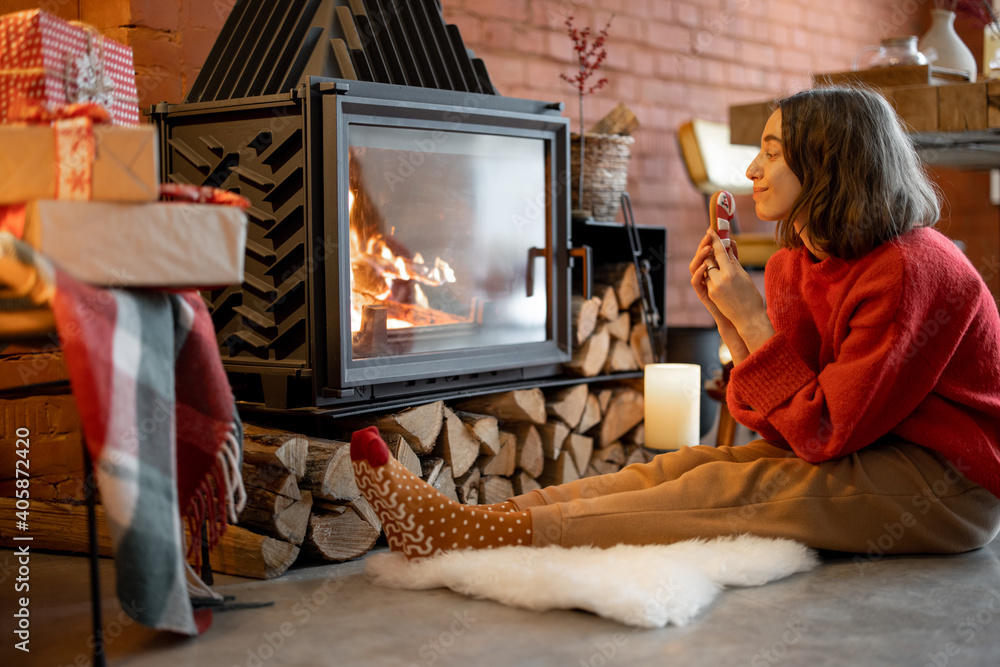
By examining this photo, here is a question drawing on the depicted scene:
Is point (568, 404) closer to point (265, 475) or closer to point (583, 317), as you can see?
point (583, 317)

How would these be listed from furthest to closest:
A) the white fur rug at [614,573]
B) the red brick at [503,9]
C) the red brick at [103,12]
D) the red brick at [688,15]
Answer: the red brick at [688,15] → the red brick at [503,9] → the red brick at [103,12] → the white fur rug at [614,573]

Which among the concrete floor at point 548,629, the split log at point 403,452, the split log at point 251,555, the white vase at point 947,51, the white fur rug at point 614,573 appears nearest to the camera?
the concrete floor at point 548,629

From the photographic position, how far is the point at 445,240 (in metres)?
2.09

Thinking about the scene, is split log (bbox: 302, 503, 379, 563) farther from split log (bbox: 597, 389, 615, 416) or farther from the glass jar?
the glass jar

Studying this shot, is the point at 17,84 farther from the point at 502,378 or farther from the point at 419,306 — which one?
the point at 502,378

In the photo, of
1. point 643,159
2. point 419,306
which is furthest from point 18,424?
point 643,159

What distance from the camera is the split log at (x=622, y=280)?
2535 millimetres

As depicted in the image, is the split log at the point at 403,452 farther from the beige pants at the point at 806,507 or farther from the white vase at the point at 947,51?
the white vase at the point at 947,51

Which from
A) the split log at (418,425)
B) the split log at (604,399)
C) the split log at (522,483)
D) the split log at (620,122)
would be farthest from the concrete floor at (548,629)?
the split log at (620,122)

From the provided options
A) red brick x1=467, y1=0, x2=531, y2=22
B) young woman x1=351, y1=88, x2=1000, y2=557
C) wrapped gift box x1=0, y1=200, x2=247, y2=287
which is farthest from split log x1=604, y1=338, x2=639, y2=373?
wrapped gift box x1=0, y1=200, x2=247, y2=287

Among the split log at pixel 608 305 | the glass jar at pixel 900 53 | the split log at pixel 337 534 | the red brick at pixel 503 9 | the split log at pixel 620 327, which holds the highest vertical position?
the red brick at pixel 503 9

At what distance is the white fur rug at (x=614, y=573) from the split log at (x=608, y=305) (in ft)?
2.95

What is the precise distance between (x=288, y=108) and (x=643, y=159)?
6.16 ft

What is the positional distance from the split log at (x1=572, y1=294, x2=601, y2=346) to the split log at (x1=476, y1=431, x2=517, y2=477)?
1.00 ft
